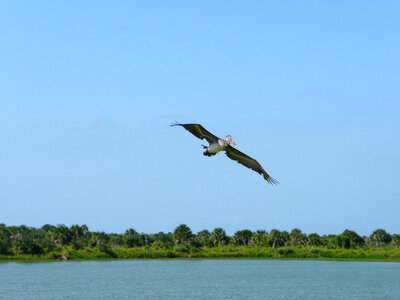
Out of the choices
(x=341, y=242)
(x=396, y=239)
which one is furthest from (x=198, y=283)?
(x=396, y=239)

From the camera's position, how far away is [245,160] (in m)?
15.9

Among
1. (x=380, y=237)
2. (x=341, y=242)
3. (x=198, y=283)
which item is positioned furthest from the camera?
(x=380, y=237)

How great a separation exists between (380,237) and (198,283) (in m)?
76.0

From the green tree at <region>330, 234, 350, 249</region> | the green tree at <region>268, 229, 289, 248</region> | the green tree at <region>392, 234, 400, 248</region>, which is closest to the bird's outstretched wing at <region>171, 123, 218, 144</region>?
the green tree at <region>268, 229, 289, 248</region>

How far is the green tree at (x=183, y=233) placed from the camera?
107 meters

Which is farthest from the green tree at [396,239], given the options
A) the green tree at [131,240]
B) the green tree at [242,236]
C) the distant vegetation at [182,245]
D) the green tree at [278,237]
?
the green tree at [131,240]

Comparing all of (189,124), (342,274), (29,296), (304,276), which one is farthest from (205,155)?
(342,274)

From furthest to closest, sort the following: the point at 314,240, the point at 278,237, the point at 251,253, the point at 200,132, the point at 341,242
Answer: the point at 314,240, the point at 278,237, the point at 341,242, the point at 251,253, the point at 200,132

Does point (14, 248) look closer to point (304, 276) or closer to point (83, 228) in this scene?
point (83, 228)

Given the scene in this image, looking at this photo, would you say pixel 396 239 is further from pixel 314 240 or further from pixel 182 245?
pixel 182 245

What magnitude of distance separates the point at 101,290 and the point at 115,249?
4808cm

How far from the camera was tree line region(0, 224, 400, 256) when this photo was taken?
3944 inches

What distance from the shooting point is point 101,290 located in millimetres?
59688

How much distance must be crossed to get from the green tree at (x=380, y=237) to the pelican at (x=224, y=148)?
12022 cm
